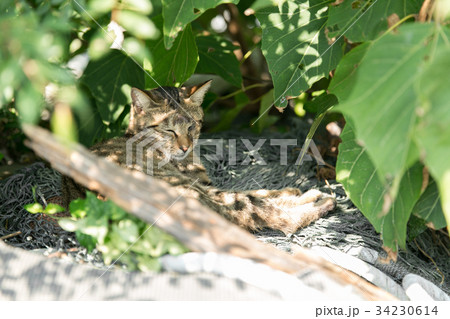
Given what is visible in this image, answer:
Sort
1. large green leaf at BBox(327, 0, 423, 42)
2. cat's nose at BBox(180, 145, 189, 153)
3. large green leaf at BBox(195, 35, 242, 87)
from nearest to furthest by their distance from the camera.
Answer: large green leaf at BBox(327, 0, 423, 42) → cat's nose at BBox(180, 145, 189, 153) → large green leaf at BBox(195, 35, 242, 87)

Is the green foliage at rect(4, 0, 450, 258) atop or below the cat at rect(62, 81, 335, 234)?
atop

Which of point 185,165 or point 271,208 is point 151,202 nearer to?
point 271,208

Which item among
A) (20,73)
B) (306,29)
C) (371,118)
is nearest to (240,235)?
(371,118)

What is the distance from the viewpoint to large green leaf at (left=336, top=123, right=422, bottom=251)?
152cm

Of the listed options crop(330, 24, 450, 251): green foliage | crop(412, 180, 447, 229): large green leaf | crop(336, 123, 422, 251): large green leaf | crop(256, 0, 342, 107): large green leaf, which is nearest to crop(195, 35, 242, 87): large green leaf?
crop(256, 0, 342, 107): large green leaf

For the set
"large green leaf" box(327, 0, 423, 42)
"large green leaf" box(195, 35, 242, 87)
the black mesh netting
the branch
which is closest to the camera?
the branch

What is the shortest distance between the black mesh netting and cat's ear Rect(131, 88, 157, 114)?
1.68 feet

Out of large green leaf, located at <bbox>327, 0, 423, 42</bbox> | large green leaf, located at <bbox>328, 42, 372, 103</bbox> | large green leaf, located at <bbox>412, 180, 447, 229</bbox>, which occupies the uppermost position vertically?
large green leaf, located at <bbox>327, 0, 423, 42</bbox>

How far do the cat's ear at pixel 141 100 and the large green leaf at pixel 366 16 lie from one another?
91cm

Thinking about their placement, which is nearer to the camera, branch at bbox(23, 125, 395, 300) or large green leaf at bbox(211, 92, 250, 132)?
branch at bbox(23, 125, 395, 300)

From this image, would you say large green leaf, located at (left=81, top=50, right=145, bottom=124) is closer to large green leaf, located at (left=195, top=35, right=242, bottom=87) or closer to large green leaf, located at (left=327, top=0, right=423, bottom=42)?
large green leaf, located at (left=195, top=35, right=242, bottom=87)

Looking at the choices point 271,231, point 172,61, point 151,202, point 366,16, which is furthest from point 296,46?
point 151,202

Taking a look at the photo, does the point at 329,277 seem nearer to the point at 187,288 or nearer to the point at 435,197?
the point at 187,288

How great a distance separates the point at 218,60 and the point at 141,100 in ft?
2.05
